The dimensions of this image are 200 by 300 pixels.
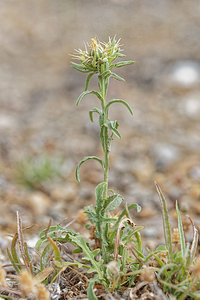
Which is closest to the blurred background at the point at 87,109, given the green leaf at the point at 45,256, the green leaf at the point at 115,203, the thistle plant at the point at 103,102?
the thistle plant at the point at 103,102

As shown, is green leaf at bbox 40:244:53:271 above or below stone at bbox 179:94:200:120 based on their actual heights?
below

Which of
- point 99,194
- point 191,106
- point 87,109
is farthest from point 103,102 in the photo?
point 191,106

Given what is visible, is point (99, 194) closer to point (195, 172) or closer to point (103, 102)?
point (103, 102)

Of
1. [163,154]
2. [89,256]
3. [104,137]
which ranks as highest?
[163,154]

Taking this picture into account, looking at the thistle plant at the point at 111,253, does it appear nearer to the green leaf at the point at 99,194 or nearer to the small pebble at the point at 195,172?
the green leaf at the point at 99,194

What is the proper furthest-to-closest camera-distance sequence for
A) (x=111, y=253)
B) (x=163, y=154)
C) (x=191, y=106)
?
(x=191, y=106) < (x=163, y=154) < (x=111, y=253)

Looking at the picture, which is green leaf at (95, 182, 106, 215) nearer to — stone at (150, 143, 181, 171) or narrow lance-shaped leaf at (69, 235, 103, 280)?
narrow lance-shaped leaf at (69, 235, 103, 280)

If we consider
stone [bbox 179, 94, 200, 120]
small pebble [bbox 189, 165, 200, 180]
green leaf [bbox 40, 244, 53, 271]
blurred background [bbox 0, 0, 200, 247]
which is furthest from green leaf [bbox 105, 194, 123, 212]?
stone [bbox 179, 94, 200, 120]

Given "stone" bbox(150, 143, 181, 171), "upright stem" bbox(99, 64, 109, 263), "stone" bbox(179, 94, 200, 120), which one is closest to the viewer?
"upright stem" bbox(99, 64, 109, 263)
